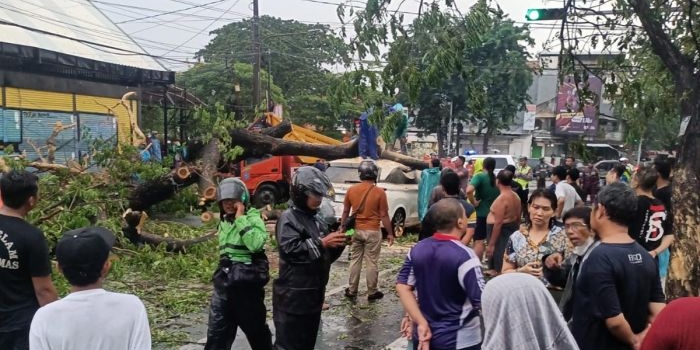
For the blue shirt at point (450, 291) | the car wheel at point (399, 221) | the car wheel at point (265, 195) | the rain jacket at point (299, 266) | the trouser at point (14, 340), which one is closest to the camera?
the blue shirt at point (450, 291)

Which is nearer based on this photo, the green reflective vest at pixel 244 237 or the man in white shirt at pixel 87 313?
the man in white shirt at pixel 87 313

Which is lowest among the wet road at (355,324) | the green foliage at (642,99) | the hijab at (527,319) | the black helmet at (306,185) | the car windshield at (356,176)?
the wet road at (355,324)

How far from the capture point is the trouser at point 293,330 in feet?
13.5

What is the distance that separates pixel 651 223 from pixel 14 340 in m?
5.10

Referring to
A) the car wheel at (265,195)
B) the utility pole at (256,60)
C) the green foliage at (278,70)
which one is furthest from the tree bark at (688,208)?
the green foliage at (278,70)

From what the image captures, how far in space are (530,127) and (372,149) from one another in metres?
40.0

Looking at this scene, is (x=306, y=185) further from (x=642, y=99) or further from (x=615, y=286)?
(x=642, y=99)

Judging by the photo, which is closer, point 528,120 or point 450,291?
point 450,291

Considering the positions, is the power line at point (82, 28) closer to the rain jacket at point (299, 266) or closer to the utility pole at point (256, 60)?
the utility pole at point (256, 60)

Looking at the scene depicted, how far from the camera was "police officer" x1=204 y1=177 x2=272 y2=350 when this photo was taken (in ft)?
14.2

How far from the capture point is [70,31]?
18.6 metres

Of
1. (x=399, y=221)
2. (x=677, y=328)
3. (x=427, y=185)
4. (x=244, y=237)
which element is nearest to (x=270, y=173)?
(x=399, y=221)

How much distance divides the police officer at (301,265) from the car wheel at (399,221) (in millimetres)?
7981

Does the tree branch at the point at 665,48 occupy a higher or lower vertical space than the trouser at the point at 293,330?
higher
